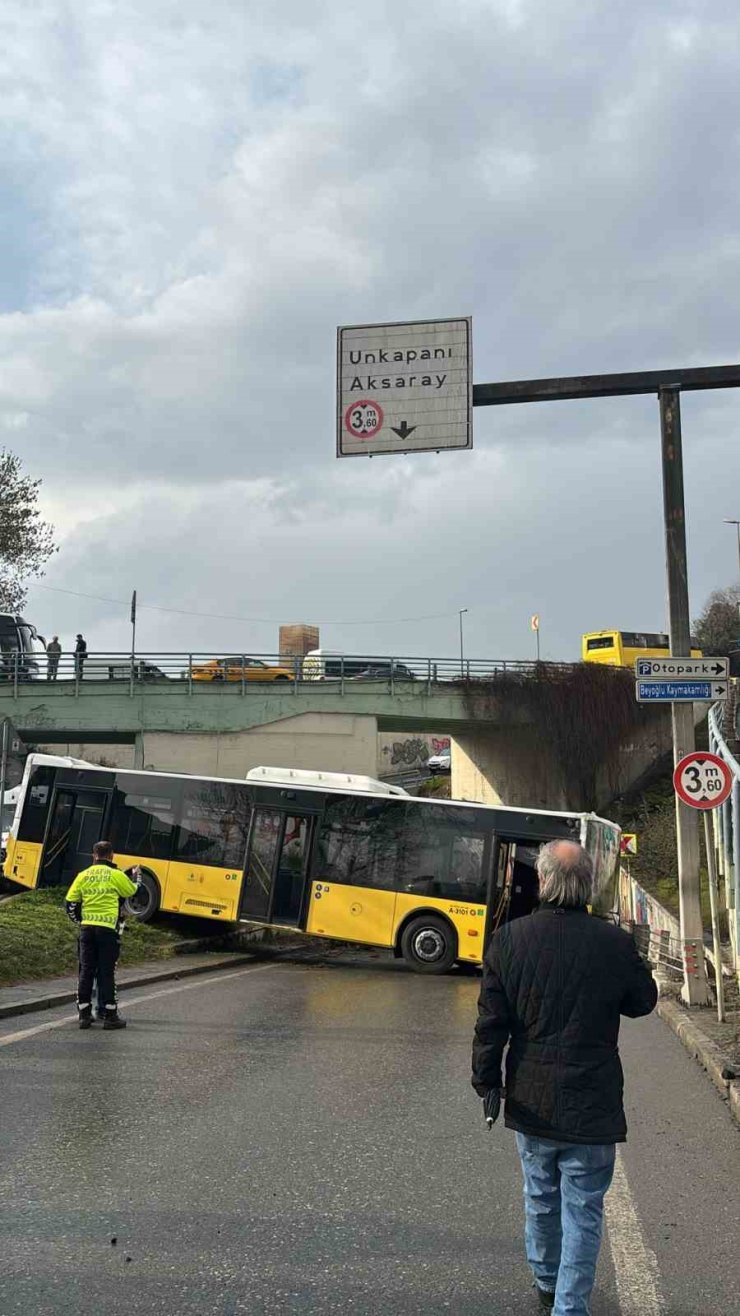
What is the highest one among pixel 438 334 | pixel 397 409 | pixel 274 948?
pixel 438 334

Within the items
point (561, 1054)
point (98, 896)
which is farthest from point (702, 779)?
point (561, 1054)

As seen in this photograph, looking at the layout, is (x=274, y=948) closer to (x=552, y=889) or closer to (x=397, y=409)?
(x=397, y=409)

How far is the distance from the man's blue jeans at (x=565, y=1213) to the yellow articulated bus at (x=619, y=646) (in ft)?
156

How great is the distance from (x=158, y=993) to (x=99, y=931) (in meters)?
3.38

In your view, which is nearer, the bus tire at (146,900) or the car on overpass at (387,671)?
the bus tire at (146,900)

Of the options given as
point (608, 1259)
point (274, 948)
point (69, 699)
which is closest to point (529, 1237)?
point (608, 1259)

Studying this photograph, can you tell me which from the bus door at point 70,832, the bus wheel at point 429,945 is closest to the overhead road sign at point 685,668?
the bus wheel at point 429,945

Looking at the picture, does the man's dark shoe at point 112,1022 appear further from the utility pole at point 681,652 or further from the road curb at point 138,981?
the utility pole at point 681,652

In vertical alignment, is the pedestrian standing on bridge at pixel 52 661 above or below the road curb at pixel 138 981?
above

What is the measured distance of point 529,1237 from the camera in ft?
14.8

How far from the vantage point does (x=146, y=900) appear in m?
21.8

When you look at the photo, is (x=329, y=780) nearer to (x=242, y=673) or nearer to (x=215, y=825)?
(x=215, y=825)

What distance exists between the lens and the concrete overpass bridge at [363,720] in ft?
140

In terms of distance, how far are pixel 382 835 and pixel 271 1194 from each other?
14918mm
